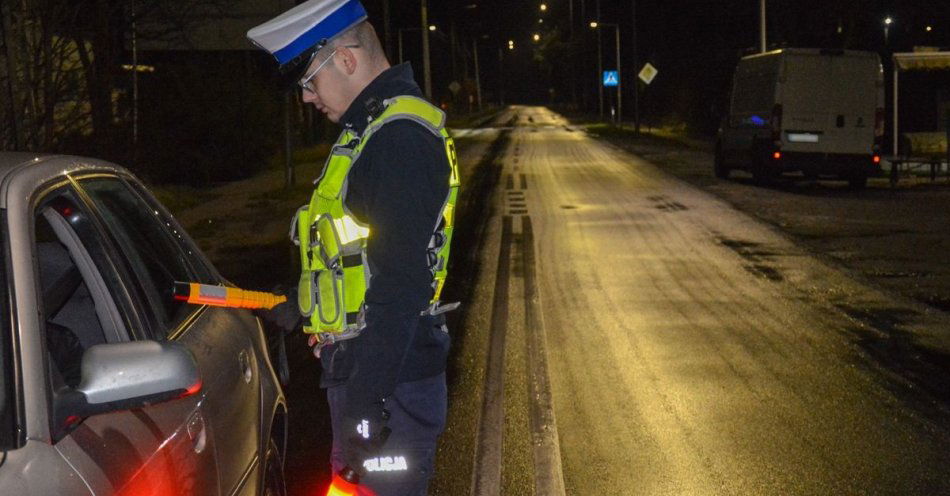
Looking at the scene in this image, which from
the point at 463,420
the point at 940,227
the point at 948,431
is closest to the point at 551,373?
the point at 463,420

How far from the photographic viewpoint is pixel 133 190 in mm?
4137

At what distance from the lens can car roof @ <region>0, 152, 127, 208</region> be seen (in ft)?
9.27

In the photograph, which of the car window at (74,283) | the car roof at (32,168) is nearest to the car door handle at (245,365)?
the car window at (74,283)

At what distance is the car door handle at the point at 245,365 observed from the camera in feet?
13.0

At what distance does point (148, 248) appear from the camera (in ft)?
13.1

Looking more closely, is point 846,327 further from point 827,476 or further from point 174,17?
point 174,17

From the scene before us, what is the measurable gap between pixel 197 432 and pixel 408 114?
39.9 inches

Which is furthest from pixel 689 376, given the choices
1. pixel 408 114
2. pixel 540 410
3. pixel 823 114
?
pixel 823 114

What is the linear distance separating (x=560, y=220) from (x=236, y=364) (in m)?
14.3

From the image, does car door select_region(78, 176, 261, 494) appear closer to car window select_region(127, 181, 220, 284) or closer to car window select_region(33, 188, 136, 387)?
car window select_region(127, 181, 220, 284)

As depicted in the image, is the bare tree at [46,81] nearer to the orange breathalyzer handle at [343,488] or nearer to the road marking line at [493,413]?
the road marking line at [493,413]

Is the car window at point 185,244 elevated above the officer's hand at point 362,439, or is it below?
above

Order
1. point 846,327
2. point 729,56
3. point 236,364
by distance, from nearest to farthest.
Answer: point 236,364 < point 846,327 < point 729,56

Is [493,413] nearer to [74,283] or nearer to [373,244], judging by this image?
[74,283]
